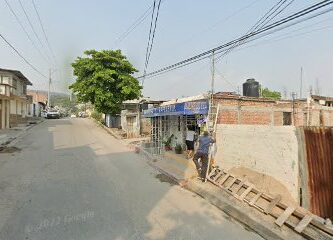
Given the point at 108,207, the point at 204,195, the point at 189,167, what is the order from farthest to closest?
the point at 189,167 < the point at 204,195 < the point at 108,207

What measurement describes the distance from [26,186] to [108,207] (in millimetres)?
3636

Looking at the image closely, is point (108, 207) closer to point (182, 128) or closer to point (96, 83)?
point (182, 128)

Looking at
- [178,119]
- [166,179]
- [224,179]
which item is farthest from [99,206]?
[178,119]

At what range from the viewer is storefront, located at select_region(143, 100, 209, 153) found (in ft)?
40.7

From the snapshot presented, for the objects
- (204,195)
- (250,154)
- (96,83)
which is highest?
(96,83)

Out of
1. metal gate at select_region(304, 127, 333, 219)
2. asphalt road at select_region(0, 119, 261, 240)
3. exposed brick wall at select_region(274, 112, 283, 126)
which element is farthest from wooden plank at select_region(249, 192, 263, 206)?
exposed brick wall at select_region(274, 112, 283, 126)

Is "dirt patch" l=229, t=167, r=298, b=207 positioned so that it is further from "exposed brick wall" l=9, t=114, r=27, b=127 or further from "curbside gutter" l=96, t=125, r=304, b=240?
"exposed brick wall" l=9, t=114, r=27, b=127

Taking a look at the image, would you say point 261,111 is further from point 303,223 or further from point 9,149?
point 9,149

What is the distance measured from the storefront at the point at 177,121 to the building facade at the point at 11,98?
556 inches

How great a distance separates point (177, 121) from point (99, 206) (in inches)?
388

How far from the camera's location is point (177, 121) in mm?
16984

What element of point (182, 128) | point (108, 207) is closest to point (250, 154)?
point (108, 207)

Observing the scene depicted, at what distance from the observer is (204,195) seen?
8859mm

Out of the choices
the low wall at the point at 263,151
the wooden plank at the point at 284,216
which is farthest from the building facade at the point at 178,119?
the wooden plank at the point at 284,216
